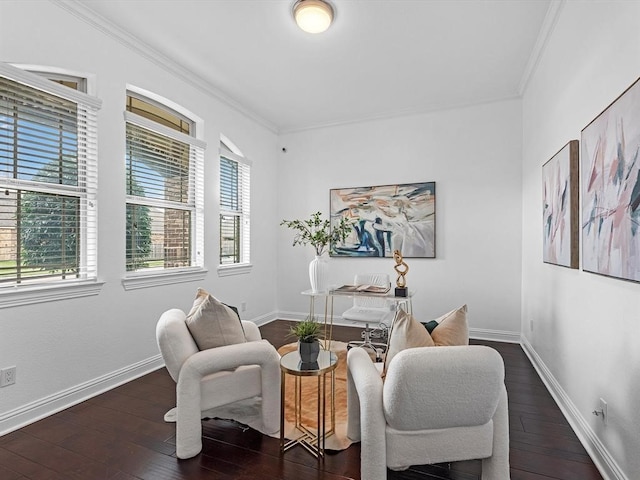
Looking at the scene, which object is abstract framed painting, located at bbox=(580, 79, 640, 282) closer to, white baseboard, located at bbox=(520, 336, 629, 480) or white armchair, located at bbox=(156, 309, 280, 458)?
white baseboard, located at bbox=(520, 336, 629, 480)

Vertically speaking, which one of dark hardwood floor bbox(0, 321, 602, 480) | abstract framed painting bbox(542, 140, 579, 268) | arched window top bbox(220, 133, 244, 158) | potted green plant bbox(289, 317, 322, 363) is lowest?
dark hardwood floor bbox(0, 321, 602, 480)

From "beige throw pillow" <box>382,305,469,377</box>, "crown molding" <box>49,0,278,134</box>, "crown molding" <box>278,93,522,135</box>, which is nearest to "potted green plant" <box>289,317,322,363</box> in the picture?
"beige throw pillow" <box>382,305,469,377</box>

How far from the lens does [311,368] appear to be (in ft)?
6.51

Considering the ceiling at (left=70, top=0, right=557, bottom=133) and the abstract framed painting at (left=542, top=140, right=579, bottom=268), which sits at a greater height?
the ceiling at (left=70, top=0, right=557, bottom=133)

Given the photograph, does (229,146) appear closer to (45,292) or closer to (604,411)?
(45,292)

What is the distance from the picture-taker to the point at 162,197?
3588mm

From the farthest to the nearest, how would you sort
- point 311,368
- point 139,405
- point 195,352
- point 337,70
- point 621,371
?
1. point 337,70
2. point 139,405
3. point 195,352
4. point 311,368
5. point 621,371

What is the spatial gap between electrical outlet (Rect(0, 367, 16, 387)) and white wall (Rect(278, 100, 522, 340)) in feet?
11.9

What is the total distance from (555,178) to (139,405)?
11.9ft

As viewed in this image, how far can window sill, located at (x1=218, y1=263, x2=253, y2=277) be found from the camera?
170 inches

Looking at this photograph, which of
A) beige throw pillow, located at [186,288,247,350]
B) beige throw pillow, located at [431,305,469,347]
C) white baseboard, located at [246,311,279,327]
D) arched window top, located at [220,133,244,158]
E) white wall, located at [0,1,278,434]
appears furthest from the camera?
white baseboard, located at [246,311,279,327]

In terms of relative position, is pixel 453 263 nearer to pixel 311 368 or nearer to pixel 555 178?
pixel 555 178

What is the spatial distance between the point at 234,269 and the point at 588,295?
3.65m

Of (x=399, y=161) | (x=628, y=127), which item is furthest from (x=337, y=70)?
(x=628, y=127)
